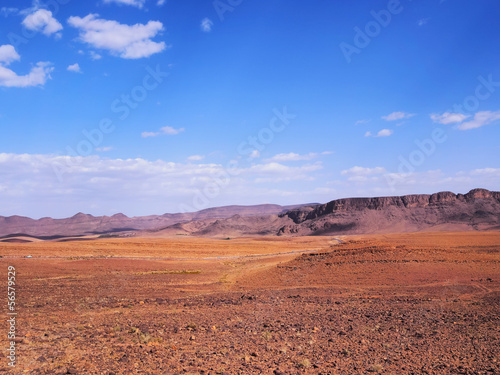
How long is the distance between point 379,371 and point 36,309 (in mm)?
12649

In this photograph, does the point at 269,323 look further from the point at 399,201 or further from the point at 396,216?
the point at 399,201

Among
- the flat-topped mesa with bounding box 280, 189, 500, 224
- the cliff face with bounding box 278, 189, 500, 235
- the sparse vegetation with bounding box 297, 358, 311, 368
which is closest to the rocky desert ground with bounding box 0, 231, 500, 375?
the sparse vegetation with bounding box 297, 358, 311, 368

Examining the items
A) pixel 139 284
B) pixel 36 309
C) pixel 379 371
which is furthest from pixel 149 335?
pixel 139 284

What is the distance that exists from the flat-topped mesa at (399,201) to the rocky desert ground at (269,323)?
378 feet

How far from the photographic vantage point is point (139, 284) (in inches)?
871

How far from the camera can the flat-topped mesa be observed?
127 meters

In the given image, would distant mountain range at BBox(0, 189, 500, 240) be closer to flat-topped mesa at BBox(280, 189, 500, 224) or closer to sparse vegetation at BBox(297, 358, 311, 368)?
flat-topped mesa at BBox(280, 189, 500, 224)

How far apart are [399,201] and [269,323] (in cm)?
13523

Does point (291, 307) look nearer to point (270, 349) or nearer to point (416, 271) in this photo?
point (270, 349)

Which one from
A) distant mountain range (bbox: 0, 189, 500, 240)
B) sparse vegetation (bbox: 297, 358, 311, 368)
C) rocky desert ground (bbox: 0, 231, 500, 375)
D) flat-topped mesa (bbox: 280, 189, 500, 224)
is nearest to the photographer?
sparse vegetation (bbox: 297, 358, 311, 368)

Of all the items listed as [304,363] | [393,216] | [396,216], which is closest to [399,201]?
[396,216]

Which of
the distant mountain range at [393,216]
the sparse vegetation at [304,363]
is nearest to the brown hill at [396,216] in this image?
the distant mountain range at [393,216]

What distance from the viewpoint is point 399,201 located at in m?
135

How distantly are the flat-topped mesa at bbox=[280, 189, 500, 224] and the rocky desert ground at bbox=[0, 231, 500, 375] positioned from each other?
378 ft
